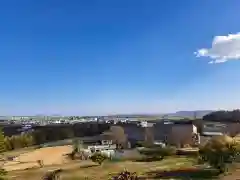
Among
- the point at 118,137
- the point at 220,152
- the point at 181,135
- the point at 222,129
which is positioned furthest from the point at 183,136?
the point at 220,152

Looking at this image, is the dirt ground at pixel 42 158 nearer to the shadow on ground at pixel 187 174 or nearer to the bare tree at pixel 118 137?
the bare tree at pixel 118 137

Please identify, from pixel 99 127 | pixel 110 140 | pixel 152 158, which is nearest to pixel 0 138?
pixel 152 158

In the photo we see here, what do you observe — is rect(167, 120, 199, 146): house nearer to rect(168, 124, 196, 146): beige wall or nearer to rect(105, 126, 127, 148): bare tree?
rect(168, 124, 196, 146): beige wall

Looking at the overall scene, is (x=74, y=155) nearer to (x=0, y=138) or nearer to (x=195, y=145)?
(x=195, y=145)

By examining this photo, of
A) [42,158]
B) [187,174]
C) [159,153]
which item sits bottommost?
[42,158]

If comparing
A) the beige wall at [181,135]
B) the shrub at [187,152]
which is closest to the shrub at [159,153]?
the shrub at [187,152]

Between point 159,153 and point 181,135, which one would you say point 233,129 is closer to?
point 181,135
